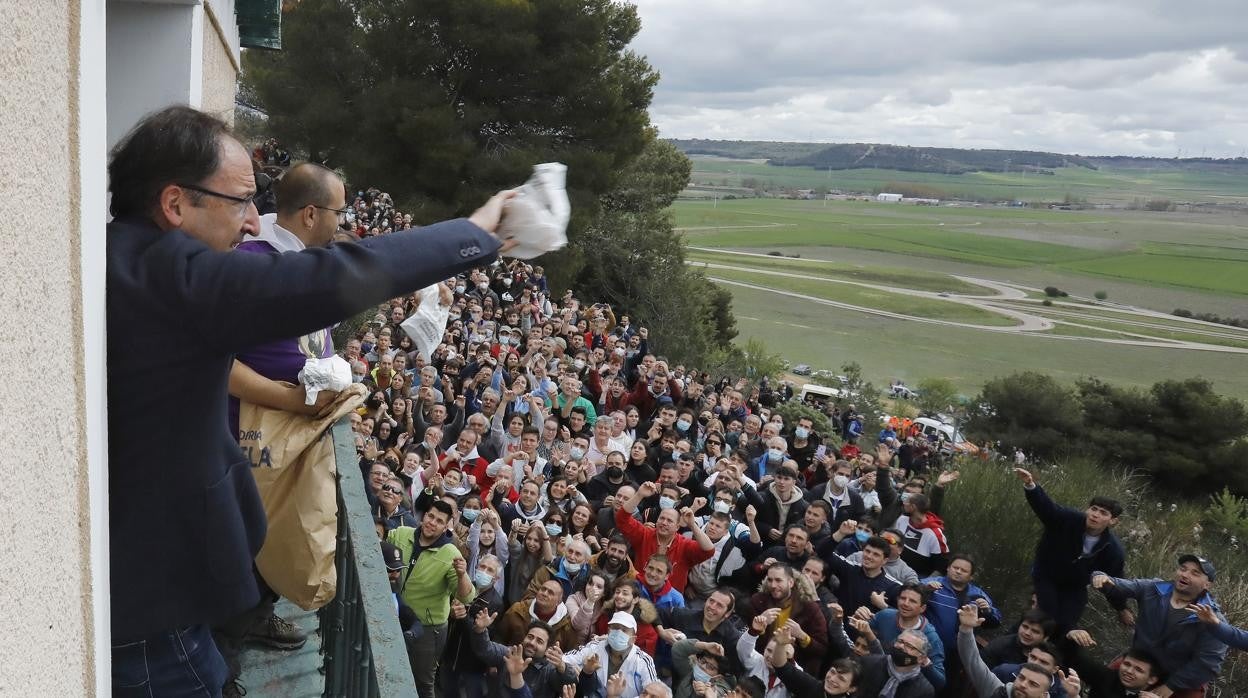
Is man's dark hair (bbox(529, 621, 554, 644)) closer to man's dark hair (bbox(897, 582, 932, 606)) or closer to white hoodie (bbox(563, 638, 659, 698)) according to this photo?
white hoodie (bbox(563, 638, 659, 698))

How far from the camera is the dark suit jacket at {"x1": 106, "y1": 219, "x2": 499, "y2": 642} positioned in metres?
1.30

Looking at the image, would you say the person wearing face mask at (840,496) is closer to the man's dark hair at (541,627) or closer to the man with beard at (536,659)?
the man's dark hair at (541,627)

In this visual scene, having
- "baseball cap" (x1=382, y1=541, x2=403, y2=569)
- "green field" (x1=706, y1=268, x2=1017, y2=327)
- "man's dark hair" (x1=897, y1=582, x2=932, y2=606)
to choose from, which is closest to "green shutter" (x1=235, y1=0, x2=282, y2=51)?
"baseball cap" (x1=382, y1=541, x2=403, y2=569)

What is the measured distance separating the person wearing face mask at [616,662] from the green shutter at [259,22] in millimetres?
5641

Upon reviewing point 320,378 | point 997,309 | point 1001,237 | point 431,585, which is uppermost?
point 320,378

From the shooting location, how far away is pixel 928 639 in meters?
6.49

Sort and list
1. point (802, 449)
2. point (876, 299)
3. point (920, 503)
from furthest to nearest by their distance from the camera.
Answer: point (876, 299), point (802, 449), point (920, 503)

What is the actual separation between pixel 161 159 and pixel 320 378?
645 millimetres

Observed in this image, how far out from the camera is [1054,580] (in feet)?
25.8

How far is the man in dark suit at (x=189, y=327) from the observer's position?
131cm

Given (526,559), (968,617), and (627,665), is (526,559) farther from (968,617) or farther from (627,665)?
(968,617)

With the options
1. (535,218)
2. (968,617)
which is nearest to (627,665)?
(968,617)

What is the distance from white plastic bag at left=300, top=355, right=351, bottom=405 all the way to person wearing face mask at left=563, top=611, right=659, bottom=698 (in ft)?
13.4

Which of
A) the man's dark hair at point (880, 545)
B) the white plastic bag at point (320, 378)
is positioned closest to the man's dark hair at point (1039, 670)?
the man's dark hair at point (880, 545)
